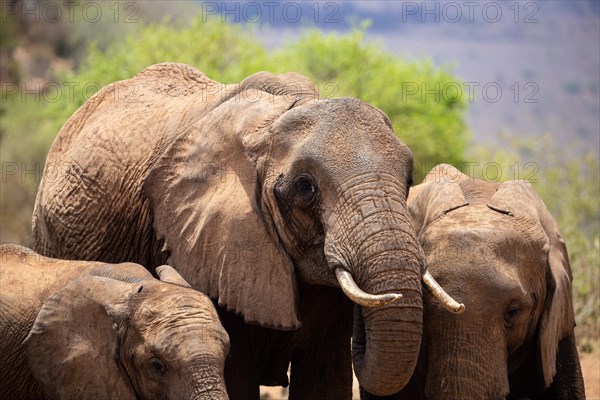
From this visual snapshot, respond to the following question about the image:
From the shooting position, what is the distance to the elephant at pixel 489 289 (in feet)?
24.8

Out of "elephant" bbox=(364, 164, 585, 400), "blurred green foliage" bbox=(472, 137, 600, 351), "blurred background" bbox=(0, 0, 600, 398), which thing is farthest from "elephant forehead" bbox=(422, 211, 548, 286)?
"blurred green foliage" bbox=(472, 137, 600, 351)

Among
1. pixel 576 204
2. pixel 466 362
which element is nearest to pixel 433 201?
pixel 466 362

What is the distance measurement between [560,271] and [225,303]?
1.80 meters

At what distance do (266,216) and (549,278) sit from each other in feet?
5.08

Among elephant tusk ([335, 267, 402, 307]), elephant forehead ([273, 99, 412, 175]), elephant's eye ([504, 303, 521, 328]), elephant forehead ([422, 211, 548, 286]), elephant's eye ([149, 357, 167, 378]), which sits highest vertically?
elephant forehead ([273, 99, 412, 175])

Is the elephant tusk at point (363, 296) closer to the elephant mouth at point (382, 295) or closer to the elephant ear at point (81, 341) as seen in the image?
the elephant mouth at point (382, 295)

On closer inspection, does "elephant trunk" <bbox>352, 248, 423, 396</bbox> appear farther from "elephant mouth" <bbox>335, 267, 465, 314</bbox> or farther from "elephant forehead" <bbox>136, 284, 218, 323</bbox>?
"elephant forehead" <bbox>136, 284, 218, 323</bbox>

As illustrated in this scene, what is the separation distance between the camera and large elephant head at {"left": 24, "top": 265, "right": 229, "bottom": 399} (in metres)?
6.77

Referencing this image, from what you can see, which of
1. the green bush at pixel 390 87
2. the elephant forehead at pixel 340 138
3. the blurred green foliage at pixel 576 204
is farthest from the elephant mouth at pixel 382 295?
the green bush at pixel 390 87

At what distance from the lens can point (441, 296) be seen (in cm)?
716

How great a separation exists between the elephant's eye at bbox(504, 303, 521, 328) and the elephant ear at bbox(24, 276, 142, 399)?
1907mm

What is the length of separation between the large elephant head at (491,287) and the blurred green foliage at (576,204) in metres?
4.27

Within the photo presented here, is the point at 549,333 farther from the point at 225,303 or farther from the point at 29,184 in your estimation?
the point at 29,184

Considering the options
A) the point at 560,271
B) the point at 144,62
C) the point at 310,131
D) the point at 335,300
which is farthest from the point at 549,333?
the point at 144,62
